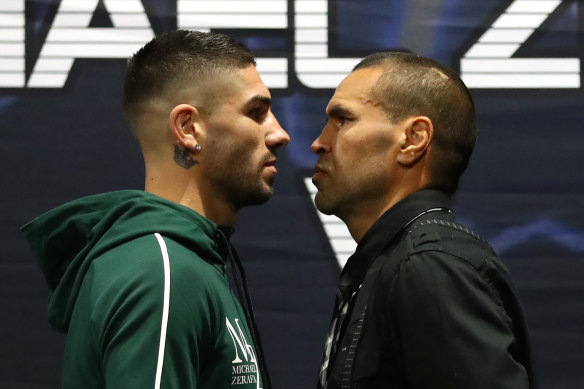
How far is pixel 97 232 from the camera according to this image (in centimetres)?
163

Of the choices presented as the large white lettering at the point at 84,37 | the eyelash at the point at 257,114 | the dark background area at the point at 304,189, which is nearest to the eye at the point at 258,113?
the eyelash at the point at 257,114

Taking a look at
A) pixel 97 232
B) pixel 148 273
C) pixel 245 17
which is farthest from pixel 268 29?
pixel 148 273

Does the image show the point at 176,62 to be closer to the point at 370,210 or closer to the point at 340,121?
the point at 340,121

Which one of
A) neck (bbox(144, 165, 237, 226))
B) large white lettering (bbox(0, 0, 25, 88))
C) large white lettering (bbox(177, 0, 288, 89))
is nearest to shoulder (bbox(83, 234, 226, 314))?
neck (bbox(144, 165, 237, 226))

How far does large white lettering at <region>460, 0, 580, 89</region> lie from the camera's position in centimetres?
267

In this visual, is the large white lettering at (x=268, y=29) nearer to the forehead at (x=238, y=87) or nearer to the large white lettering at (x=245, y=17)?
the large white lettering at (x=245, y=17)

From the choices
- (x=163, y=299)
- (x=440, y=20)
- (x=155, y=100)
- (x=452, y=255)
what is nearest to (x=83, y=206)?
(x=155, y=100)

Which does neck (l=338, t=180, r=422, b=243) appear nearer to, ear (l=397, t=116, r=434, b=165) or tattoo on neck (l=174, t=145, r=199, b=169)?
ear (l=397, t=116, r=434, b=165)

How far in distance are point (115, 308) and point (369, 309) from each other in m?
0.46

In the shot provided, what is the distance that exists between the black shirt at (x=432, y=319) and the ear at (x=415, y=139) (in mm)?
127

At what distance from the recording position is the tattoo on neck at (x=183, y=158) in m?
1.75

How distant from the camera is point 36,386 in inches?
105

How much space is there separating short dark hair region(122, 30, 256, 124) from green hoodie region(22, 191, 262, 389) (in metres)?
0.21

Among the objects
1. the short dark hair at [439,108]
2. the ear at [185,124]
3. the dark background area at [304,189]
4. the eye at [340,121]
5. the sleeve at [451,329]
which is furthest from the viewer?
the dark background area at [304,189]
